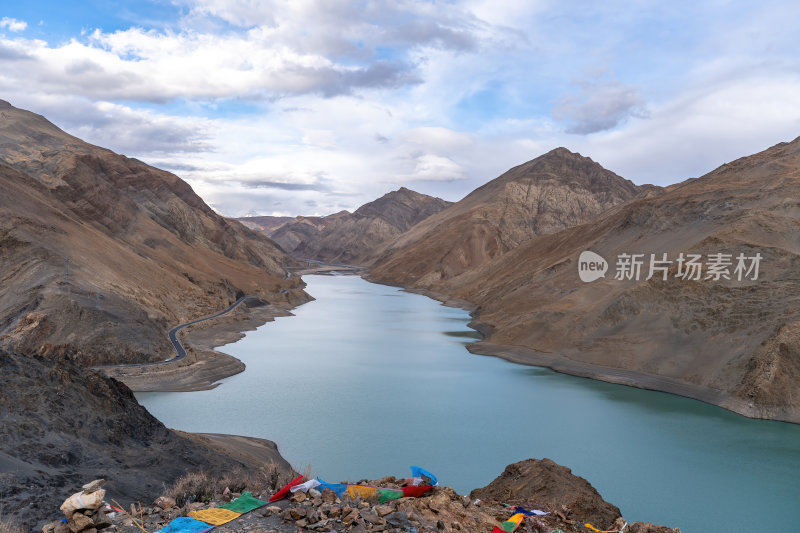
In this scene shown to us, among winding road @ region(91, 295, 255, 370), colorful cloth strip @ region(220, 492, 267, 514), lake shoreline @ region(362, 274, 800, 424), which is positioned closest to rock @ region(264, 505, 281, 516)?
colorful cloth strip @ region(220, 492, 267, 514)

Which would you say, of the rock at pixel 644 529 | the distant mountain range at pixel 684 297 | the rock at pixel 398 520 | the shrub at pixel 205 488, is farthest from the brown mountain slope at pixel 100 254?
the rock at pixel 644 529

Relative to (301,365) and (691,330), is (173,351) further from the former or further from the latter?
(691,330)

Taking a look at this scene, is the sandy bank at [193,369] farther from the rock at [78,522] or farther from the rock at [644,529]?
the rock at [644,529]

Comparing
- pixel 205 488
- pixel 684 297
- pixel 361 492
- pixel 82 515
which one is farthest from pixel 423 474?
pixel 684 297

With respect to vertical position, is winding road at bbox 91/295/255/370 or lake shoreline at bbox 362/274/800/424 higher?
lake shoreline at bbox 362/274/800/424

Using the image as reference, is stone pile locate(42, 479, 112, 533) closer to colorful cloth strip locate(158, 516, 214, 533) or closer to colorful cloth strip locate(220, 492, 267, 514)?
colorful cloth strip locate(158, 516, 214, 533)

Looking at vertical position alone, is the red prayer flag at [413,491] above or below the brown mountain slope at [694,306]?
below
